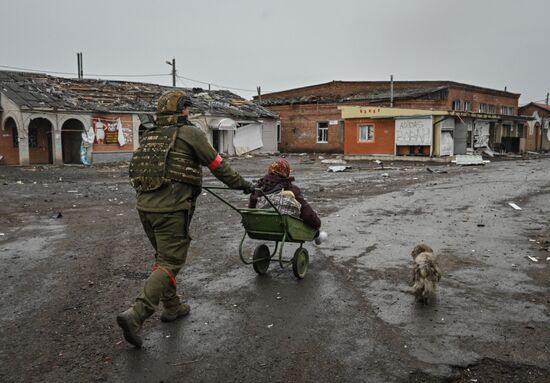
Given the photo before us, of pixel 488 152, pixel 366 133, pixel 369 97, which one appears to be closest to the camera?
pixel 366 133

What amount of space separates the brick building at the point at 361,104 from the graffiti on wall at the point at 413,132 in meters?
5.84

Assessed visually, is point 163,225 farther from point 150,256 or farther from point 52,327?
point 150,256

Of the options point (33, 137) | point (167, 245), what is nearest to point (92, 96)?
point (33, 137)

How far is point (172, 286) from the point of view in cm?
411

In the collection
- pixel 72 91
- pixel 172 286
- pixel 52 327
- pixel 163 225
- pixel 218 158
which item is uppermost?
pixel 72 91

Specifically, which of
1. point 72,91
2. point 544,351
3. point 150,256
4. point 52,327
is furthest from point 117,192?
point 72,91

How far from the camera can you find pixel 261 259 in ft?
18.6

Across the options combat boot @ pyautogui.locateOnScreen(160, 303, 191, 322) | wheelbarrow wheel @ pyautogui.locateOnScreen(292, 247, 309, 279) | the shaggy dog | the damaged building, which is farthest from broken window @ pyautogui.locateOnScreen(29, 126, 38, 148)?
the shaggy dog

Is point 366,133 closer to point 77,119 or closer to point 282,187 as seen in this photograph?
point 77,119

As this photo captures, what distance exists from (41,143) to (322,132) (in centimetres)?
2149

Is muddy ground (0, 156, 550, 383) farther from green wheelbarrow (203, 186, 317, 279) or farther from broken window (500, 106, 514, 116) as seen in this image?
broken window (500, 106, 514, 116)

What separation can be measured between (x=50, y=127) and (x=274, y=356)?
27575 millimetres

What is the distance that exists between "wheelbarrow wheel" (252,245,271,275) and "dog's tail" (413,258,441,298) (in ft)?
5.84

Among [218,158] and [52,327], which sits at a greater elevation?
[218,158]
